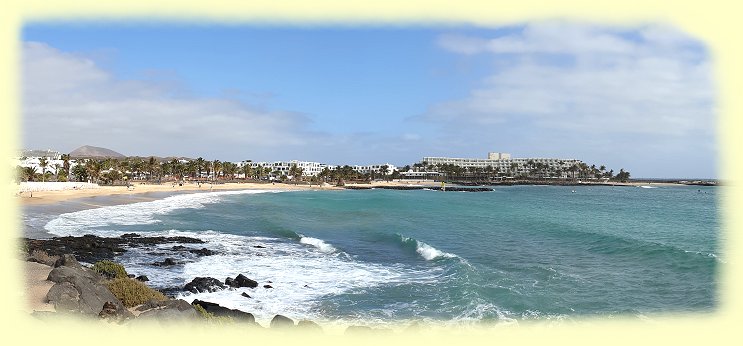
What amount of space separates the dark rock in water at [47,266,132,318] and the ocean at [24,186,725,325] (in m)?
3.40

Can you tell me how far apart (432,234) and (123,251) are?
59.7 ft

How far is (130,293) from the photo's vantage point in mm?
11414

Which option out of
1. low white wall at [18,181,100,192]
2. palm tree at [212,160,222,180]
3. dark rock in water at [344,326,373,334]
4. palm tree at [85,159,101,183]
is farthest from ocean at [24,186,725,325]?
palm tree at [212,160,222,180]

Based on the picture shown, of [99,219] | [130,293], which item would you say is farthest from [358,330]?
[99,219]

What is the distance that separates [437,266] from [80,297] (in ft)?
44.9

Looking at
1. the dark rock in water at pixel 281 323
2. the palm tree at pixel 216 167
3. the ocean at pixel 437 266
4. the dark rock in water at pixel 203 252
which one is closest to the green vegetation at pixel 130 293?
the ocean at pixel 437 266

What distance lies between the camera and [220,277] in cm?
1719

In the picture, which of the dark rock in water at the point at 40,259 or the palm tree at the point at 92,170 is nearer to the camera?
the dark rock in water at the point at 40,259

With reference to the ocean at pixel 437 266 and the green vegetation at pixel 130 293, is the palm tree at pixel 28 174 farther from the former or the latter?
the green vegetation at pixel 130 293

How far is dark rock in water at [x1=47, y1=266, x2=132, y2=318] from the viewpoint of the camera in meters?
9.51

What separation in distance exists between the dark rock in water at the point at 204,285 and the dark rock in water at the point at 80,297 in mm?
3818

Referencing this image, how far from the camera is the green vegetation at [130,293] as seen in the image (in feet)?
36.8

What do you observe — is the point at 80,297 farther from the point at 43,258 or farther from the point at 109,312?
the point at 43,258

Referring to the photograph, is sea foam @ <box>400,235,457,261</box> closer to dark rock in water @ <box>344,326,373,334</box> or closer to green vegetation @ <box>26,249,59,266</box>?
dark rock in water @ <box>344,326,373,334</box>
